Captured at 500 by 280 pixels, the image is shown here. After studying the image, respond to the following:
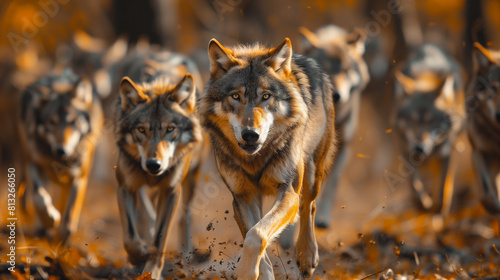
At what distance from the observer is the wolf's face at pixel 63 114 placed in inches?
297

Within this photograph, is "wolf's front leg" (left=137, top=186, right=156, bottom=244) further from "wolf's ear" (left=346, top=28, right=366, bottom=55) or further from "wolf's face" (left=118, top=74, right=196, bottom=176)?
"wolf's ear" (left=346, top=28, right=366, bottom=55)

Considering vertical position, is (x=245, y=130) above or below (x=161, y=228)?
above

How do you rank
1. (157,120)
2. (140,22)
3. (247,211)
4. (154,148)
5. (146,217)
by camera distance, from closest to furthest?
(247,211)
(154,148)
(157,120)
(146,217)
(140,22)

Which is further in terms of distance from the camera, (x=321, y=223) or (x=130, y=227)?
(x=321, y=223)

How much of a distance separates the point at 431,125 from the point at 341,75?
1.53 m

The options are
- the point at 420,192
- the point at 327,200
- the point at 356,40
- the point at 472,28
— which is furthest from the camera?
the point at 472,28

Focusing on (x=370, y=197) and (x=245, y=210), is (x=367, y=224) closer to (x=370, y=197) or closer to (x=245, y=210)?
(x=370, y=197)

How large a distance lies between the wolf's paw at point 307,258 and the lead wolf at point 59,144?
3225 mm

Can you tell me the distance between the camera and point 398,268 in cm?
670

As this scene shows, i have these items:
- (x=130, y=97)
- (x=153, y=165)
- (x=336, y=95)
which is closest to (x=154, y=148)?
(x=153, y=165)

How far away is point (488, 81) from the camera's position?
805 centimetres

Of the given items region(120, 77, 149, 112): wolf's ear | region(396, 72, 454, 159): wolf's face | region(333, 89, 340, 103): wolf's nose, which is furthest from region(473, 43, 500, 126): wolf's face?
region(120, 77, 149, 112): wolf's ear

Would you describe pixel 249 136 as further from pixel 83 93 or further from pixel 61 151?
pixel 83 93

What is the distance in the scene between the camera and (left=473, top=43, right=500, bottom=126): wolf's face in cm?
789
